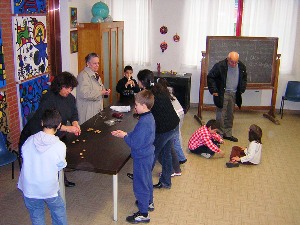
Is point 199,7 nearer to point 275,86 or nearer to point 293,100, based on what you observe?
point 275,86

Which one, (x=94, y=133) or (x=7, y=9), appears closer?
(x=94, y=133)

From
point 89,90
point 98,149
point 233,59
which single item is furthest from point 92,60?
point 233,59

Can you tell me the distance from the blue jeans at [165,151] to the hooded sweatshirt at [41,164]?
4.94 ft

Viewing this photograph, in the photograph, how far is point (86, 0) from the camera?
7.02 m

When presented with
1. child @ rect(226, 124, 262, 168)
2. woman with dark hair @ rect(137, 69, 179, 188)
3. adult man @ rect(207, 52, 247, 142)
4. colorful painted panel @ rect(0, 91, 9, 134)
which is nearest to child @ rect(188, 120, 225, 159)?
child @ rect(226, 124, 262, 168)

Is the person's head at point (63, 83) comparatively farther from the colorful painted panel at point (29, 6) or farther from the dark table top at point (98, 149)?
the colorful painted panel at point (29, 6)

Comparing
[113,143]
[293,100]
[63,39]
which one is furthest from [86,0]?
[293,100]

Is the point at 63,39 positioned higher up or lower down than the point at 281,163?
higher up

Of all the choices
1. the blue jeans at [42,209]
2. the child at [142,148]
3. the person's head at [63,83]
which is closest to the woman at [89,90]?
the person's head at [63,83]

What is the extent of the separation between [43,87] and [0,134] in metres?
1.50

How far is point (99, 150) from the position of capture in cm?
401

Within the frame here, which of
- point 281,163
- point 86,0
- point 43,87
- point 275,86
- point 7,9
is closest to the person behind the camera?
point 7,9

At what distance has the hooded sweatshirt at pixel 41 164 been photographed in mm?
2985

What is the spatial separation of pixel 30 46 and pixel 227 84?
3.43m
